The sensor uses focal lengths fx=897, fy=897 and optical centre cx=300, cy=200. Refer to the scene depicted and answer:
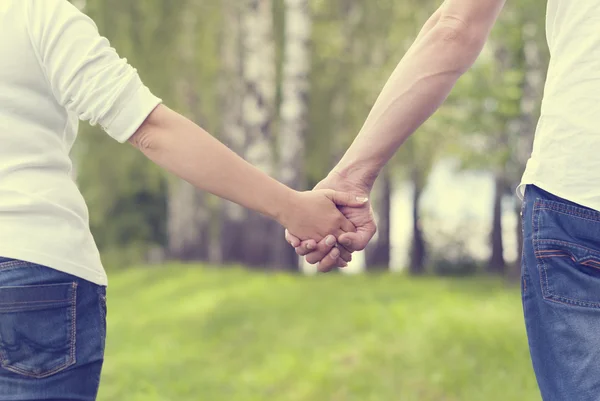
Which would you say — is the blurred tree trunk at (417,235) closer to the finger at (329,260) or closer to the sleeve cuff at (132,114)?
the finger at (329,260)

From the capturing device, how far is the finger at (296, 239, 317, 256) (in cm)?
314

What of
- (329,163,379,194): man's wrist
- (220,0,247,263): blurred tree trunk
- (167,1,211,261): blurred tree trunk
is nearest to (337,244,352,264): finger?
(329,163,379,194): man's wrist

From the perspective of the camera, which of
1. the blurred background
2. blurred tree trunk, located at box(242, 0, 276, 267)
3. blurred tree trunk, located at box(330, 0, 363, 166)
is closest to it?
the blurred background

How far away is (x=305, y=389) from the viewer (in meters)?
6.75

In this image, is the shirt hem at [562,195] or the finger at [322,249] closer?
the shirt hem at [562,195]

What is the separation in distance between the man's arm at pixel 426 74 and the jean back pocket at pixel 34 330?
102 cm

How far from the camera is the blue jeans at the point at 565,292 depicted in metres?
2.09

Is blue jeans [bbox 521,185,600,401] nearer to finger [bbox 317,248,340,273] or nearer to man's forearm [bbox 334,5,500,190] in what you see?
man's forearm [bbox 334,5,500,190]

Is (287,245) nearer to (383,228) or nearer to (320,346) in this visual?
(383,228)

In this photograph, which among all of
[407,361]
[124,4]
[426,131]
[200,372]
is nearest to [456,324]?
[407,361]

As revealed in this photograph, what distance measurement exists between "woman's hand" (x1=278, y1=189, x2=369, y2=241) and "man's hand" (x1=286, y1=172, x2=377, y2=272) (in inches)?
0.9

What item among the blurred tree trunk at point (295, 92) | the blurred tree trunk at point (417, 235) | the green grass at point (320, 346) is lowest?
the green grass at point (320, 346)

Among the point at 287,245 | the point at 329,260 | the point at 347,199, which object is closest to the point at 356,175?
the point at 347,199

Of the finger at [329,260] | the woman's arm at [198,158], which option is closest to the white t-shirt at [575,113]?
the woman's arm at [198,158]
